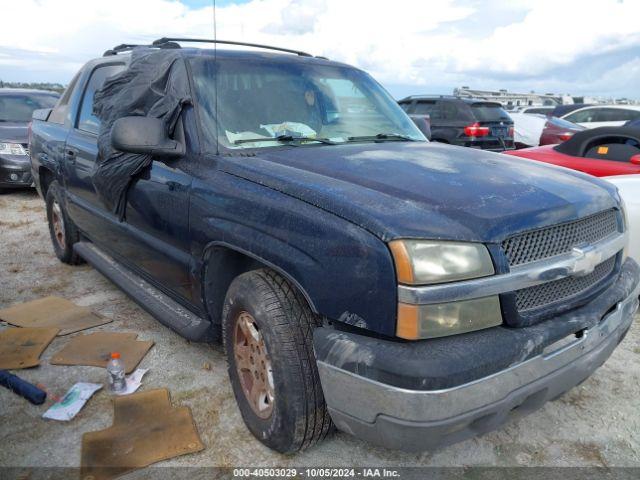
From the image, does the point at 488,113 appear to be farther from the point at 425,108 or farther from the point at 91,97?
the point at 91,97

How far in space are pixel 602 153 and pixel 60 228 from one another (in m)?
5.12

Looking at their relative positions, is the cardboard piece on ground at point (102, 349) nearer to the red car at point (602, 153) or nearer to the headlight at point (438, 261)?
the headlight at point (438, 261)

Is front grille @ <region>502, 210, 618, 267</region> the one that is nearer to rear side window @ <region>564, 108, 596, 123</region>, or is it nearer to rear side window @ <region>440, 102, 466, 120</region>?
rear side window @ <region>440, 102, 466, 120</region>

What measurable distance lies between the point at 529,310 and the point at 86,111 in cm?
Answer: 376

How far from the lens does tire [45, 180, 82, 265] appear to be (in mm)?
4937

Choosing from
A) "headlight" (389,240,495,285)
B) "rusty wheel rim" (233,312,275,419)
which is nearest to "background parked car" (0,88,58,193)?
"rusty wheel rim" (233,312,275,419)

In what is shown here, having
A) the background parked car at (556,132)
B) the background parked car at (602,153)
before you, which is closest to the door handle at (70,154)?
the background parked car at (602,153)

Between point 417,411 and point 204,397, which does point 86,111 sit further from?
point 417,411

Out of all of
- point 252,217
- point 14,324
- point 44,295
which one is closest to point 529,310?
point 252,217

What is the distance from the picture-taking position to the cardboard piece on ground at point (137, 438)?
8.01 ft

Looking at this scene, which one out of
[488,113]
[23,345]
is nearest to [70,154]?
[23,345]

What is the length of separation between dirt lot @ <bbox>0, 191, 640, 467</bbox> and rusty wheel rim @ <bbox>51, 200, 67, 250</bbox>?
1.69 m

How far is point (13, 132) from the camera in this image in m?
8.67

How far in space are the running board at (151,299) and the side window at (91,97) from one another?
38.9 inches
